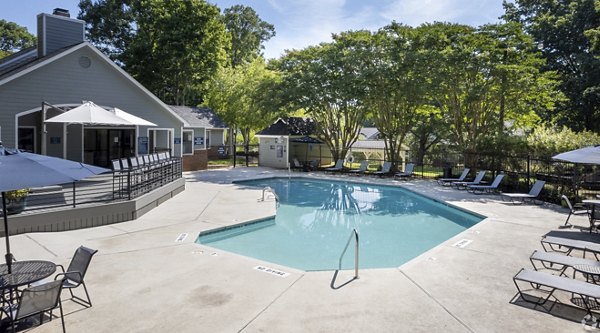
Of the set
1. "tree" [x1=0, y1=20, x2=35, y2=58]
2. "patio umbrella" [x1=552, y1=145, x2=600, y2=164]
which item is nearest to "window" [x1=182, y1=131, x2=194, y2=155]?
"patio umbrella" [x1=552, y1=145, x2=600, y2=164]

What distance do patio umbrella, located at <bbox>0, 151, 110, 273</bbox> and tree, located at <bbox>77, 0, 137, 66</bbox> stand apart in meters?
36.9

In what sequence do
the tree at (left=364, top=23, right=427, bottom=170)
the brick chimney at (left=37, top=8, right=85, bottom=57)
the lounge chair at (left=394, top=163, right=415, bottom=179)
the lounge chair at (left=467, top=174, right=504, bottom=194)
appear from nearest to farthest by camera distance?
the brick chimney at (left=37, top=8, right=85, bottom=57)
the lounge chair at (left=467, top=174, right=504, bottom=194)
the tree at (left=364, top=23, right=427, bottom=170)
the lounge chair at (left=394, top=163, right=415, bottom=179)

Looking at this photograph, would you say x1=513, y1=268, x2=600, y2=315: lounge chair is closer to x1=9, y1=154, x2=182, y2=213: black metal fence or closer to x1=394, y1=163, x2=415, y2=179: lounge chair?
x1=9, y1=154, x2=182, y2=213: black metal fence

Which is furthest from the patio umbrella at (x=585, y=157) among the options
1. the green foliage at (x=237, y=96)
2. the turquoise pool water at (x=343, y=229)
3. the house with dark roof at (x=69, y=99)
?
the green foliage at (x=237, y=96)

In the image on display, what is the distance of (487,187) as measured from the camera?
16703 mm

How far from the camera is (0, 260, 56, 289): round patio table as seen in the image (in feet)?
15.3

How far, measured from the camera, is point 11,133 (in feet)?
43.7

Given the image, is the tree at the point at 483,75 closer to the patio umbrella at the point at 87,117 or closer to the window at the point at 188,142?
the window at the point at 188,142

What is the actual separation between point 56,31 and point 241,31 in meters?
35.6

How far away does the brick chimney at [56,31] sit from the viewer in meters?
15.5

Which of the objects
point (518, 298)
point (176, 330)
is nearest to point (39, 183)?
point (176, 330)

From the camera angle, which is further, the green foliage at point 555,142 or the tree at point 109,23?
the tree at point 109,23

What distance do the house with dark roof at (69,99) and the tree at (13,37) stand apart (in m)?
46.4

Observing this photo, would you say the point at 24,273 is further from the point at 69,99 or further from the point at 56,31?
the point at 56,31
